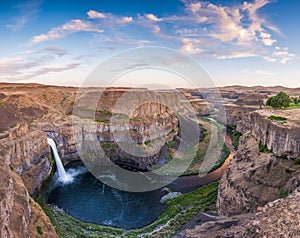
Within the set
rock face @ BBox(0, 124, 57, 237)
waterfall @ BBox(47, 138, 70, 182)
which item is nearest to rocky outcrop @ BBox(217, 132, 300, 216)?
rock face @ BBox(0, 124, 57, 237)

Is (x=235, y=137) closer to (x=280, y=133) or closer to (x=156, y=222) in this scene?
(x=280, y=133)

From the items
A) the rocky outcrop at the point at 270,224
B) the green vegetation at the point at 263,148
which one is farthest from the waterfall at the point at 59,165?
the green vegetation at the point at 263,148

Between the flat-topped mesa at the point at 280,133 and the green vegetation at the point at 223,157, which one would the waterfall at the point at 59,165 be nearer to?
the green vegetation at the point at 223,157

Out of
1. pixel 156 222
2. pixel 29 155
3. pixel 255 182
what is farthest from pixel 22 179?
pixel 255 182

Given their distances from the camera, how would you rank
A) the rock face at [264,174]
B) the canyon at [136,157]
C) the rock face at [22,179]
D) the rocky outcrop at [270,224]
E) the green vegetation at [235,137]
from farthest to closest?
the green vegetation at [235,137] → the rock face at [264,174] → the canyon at [136,157] → the rock face at [22,179] → the rocky outcrop at [270,224]

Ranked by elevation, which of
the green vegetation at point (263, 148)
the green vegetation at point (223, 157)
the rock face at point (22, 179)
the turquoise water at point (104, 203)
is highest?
the green vegetation at point (263, 148)

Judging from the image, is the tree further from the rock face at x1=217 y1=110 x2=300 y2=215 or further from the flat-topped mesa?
the rock face at x1=217 y1=110 x2=300 y2=215

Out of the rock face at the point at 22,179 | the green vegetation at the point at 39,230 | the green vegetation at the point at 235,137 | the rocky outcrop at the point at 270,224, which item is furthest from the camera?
the green vegetation at the point at 235,137

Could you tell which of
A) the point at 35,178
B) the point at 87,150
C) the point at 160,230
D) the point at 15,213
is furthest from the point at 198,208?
the point at 87,150
